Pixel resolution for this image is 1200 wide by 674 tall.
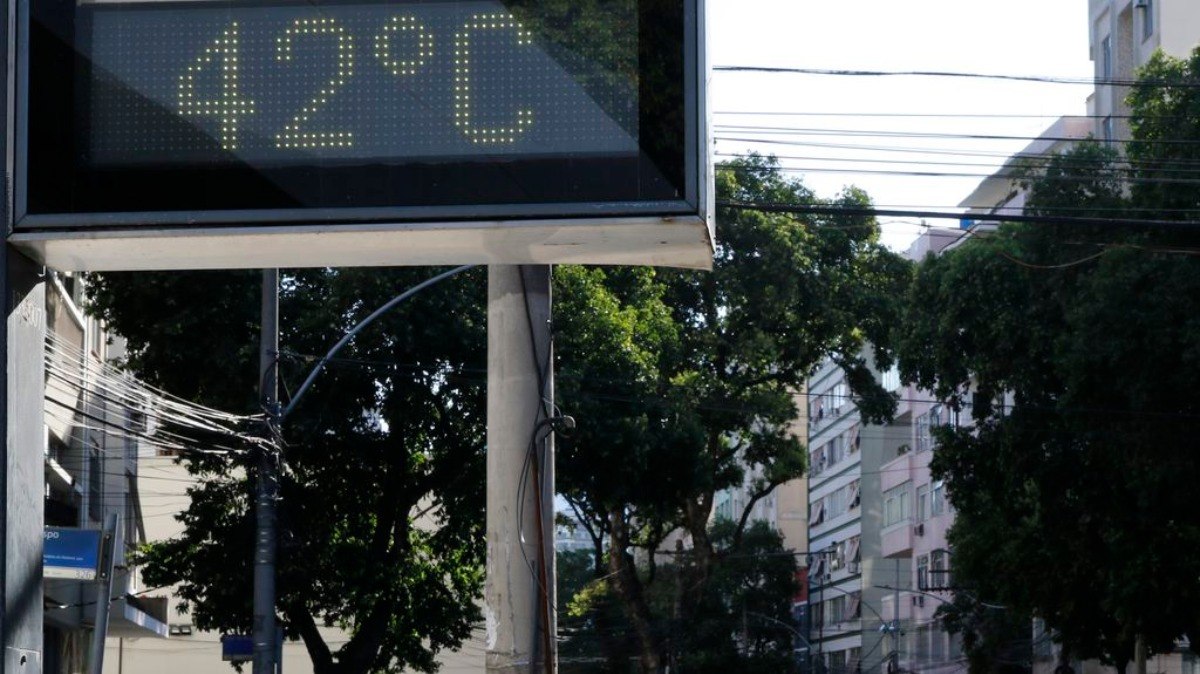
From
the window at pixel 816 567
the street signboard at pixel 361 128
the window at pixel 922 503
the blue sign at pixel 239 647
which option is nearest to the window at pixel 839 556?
the window at pixel 816 567

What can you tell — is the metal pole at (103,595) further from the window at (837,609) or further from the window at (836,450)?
the window at (836,450)

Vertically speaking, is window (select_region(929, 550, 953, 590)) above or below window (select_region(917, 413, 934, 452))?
below

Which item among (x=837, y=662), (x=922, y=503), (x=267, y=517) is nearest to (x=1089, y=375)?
(x=267, y=517)

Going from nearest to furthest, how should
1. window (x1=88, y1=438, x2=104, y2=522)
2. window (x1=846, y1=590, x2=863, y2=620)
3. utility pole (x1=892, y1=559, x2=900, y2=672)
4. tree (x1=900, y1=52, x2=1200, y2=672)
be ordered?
tree (x1=900, y1=52, x2=1200, y2=672), window (x1=88, y1=438, x2=104, y2=522), utility pole (x1=892, y1=559, x2=900, y2=672), window (x1=846, y1=590, x2=863, y2=620)

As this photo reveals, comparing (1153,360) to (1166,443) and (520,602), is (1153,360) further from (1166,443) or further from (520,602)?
(520,602)

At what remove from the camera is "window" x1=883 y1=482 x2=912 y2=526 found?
65375 millimetres

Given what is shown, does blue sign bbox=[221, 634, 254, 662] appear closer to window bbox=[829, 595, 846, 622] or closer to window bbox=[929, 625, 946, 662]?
window bbox=[929, 625, 946, 662]

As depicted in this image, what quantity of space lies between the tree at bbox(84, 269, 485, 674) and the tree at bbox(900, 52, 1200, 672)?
27.3 ft

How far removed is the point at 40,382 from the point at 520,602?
5290 millimetres

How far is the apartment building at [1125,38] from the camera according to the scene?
3941cm

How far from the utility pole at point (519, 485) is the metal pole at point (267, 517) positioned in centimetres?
1098

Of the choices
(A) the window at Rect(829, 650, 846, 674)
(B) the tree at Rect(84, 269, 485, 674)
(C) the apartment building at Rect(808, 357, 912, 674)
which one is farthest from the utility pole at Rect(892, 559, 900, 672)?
(B) the tree at Rect(84, 269, 485, 674)

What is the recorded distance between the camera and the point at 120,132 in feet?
10.8

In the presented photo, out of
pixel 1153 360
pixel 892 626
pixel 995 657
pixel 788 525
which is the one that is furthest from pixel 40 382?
pixel 788 525
